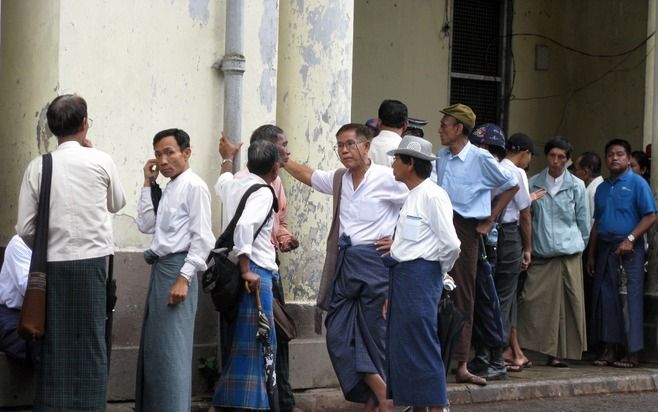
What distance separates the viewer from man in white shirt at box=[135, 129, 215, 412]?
24.6 feet

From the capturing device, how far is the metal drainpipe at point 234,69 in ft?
28.5

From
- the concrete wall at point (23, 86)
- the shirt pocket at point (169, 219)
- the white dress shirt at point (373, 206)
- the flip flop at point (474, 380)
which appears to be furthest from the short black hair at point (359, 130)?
the flip flop at point (474, 380)

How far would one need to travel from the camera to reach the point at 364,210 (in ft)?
27.5

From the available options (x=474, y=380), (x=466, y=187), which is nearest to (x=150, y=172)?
(x=466, y=187)

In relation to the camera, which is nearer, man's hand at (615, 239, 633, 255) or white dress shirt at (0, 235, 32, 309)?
white dress shirt at (0, 235, 32, 309)

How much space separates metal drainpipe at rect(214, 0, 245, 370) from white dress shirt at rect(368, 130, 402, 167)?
98 centimetres

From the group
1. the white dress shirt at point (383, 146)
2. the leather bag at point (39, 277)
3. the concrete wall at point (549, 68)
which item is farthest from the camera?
the concrete wall at point (549, 68)

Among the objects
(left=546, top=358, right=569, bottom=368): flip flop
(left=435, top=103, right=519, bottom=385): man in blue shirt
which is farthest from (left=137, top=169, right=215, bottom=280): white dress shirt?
(left=546, top=358, right=569, bottom=368): flip flop

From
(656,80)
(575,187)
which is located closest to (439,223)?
(575,187)

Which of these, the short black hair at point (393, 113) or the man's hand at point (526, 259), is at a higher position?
the short black hair at point (393, 113)

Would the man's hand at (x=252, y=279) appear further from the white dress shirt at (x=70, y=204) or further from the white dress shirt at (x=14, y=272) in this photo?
the white dress shirt at (x=14, y=272)

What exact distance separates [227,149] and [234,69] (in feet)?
1.81

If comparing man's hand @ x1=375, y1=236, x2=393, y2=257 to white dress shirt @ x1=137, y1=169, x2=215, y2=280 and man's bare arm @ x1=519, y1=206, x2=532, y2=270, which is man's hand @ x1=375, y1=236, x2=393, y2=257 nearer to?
white dress shirt @ x1=137, y1=169, x2=215, y2=280

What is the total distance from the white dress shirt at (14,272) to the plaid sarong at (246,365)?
1291 millimetres
